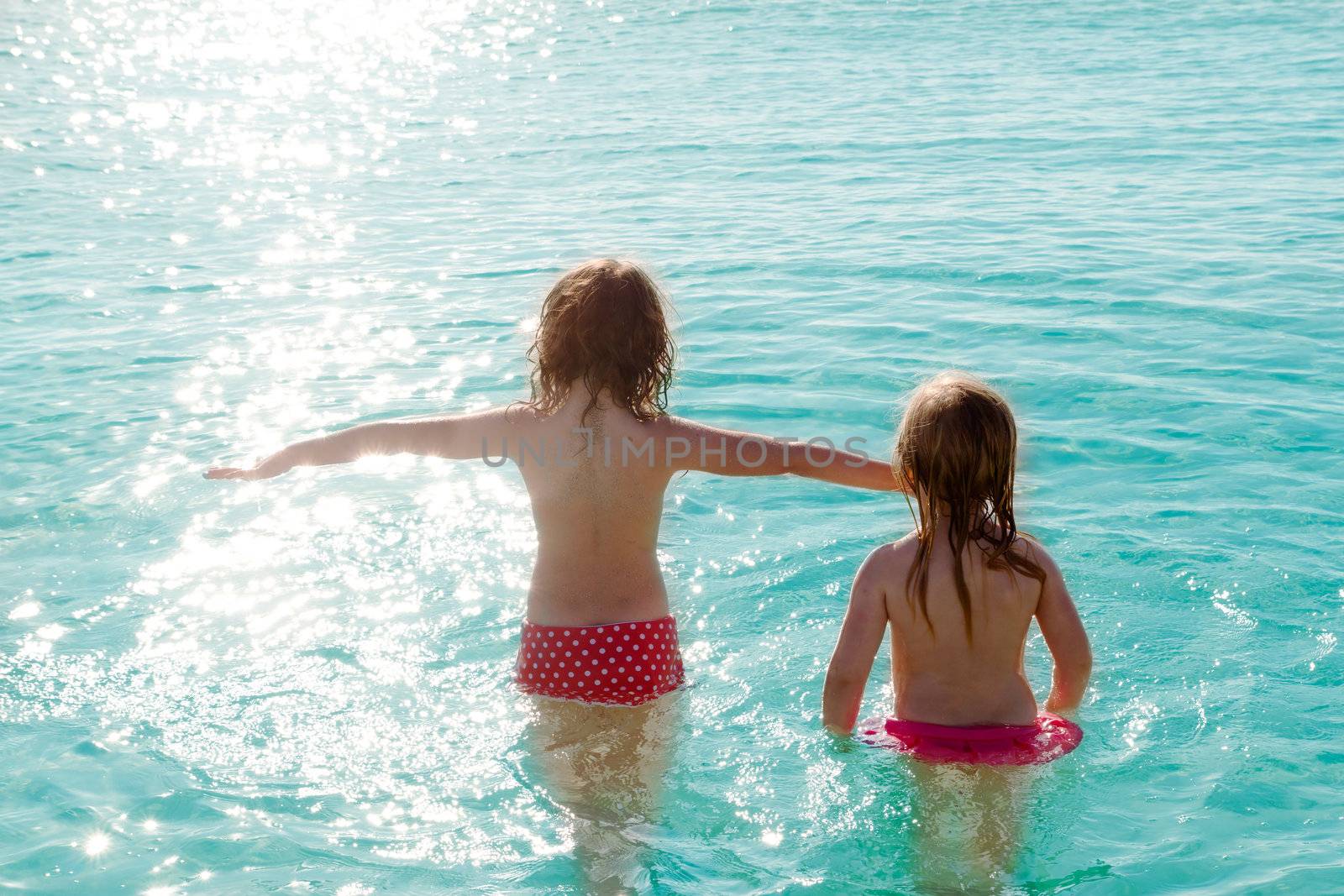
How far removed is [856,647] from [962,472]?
0.57 meters

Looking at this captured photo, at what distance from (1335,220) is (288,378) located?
8507 millimetres

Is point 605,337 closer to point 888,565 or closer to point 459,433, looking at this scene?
point 459,433

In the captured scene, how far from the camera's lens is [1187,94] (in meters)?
17.4

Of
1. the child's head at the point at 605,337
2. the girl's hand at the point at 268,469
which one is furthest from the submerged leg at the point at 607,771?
the girl's hand at the point at 268,469

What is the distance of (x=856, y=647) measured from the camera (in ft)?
11.7

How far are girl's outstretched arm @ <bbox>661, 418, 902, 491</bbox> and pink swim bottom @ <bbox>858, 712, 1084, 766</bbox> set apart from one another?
705 millimetres

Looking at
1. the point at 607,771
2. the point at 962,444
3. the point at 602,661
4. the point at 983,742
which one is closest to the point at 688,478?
the point at 602,661

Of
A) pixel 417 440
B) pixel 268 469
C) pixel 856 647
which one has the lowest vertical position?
pixel 856 647

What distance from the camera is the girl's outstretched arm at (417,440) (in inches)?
155

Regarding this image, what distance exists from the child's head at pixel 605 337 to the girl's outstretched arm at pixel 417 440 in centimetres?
18

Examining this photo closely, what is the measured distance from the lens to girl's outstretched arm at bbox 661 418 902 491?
3.86 m

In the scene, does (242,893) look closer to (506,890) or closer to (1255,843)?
(506,890)

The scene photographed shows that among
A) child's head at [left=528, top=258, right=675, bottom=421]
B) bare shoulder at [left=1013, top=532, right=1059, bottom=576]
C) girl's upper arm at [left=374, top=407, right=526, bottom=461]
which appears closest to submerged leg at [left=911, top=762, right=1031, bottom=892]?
bare shoulder at [left=1013, top=532, right=1059, bottom=576]

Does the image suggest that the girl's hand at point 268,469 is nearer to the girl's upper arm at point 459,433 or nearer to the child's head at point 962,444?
the girl's upper arm at point 459,433
